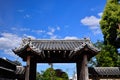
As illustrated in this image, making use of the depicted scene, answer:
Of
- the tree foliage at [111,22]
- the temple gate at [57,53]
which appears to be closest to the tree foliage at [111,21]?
the tree foliage at [111,22]

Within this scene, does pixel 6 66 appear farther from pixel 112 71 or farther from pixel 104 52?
pixel 104 52

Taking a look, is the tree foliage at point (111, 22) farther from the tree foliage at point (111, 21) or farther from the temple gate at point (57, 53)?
the temple gate at point (57, 53)

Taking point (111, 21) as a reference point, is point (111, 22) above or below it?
below

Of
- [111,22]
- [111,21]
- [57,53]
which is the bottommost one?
[57,53]

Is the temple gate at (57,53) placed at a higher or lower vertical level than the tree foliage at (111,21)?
lower

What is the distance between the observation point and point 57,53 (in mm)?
18453

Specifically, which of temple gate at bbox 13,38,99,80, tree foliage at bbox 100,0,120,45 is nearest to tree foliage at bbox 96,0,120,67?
tree foliage at bbox 100,0,120,45

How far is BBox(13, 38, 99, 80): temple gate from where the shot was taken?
1593cm

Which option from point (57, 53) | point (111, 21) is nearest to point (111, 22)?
point (111, 21)

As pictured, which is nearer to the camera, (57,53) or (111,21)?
(57,53)

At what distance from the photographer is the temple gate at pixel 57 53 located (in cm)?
1593

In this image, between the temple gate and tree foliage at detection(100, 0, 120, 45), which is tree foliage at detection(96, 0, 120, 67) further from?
the temple gate

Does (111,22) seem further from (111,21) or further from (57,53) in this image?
Result: (57,53)

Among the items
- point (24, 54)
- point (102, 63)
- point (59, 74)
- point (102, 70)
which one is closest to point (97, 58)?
point (102, 63)
